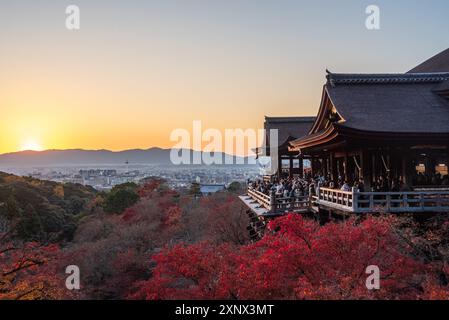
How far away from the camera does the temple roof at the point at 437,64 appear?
19.9m

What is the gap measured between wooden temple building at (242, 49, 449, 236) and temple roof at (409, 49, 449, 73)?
162 millimetres

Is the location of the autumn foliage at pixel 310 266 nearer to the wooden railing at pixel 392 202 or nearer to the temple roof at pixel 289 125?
the wooden railing at pixel 392 202

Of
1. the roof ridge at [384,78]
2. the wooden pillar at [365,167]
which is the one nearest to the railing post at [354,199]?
the wooden pillar at [365,167]

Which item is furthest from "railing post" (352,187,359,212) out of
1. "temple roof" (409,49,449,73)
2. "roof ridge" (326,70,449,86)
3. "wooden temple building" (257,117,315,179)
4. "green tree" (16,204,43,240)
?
"green tree" (16,204,43,240)

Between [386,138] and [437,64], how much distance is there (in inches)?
430

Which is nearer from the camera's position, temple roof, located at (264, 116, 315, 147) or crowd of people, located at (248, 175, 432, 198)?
crowd of people, located at (248, 175, 432, 198)

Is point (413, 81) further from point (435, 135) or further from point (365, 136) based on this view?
point (365, 136)

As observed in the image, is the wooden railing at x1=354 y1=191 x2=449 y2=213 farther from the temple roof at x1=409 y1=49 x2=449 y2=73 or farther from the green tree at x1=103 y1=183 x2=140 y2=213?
the green tree at x1=103 y1=183 x2=140 y2=213

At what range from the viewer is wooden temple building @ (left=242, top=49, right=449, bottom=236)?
12.5 meters

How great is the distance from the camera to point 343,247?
10.3 meters

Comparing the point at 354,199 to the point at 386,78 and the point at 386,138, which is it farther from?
the point at 386,78

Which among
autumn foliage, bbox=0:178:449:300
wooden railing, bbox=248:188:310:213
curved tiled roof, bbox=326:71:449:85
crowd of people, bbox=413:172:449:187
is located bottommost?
autumn foliage, bbox=0:178:449:300

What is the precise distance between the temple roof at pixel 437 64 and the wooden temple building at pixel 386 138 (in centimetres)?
16

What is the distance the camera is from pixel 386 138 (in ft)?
41.9
